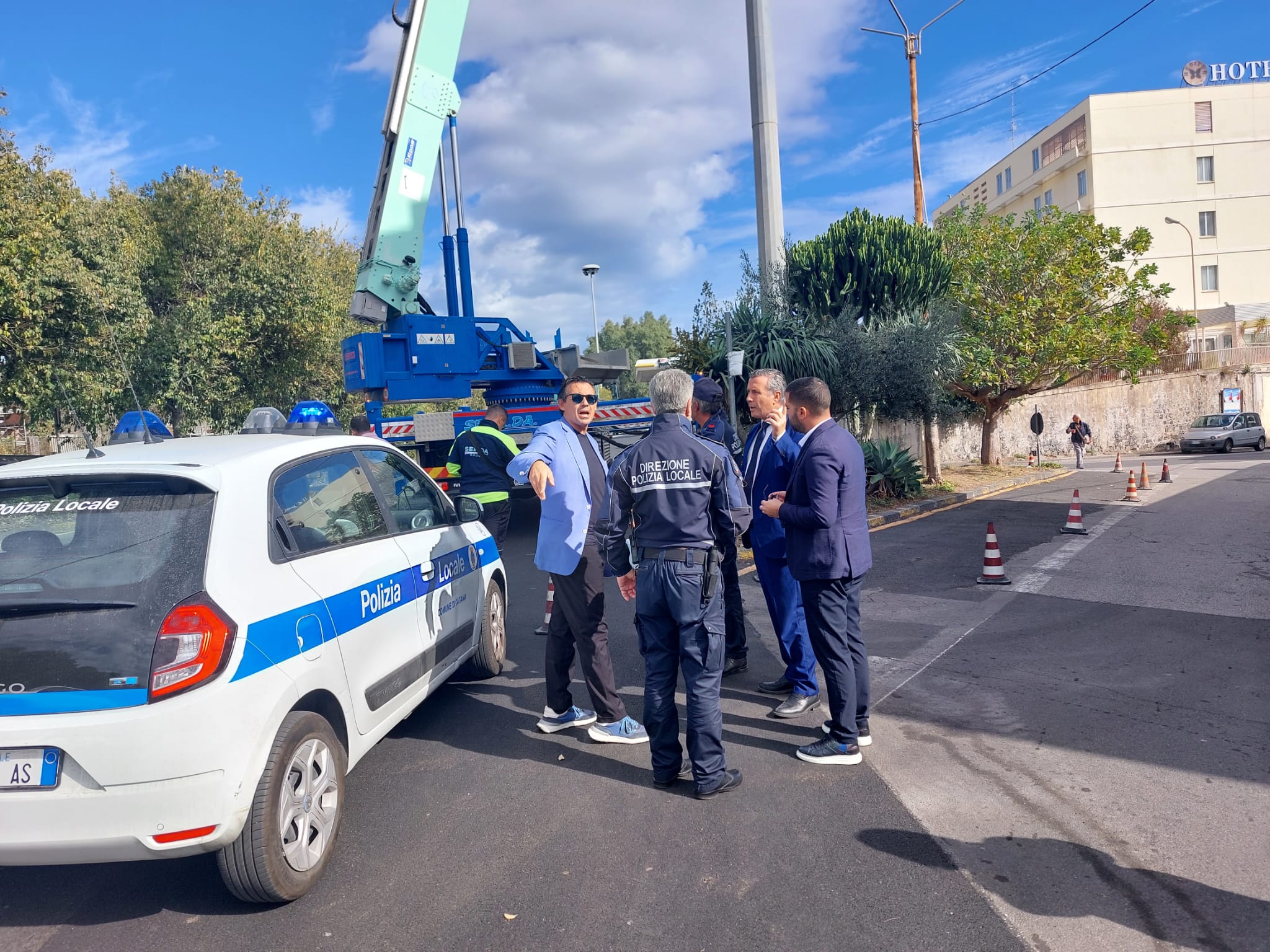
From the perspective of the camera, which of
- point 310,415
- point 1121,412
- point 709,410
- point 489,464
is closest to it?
point 709,410

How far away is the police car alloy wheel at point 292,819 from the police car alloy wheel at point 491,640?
1.92 metres

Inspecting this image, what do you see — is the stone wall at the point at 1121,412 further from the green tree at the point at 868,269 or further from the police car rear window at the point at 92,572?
the police car rear window at the point at 92,572

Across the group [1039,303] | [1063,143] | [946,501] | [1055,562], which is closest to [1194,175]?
[1063,143]

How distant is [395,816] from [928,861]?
2.20 metres

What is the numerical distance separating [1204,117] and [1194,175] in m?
3.24

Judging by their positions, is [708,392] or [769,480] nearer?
[769,480]

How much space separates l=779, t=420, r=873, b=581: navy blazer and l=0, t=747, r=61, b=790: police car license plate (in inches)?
122

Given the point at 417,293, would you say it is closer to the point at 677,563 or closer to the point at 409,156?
the point at 409,156

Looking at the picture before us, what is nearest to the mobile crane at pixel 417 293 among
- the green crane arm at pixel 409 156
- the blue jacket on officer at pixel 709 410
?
the green crane arm at pixel 409 156

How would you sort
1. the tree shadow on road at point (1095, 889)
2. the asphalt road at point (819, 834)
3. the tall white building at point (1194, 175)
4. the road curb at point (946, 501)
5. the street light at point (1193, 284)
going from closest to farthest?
the tree shadow on road at point (1095, 889) < the asphalt road at point (819, 834) < the road curb at point (946, 501) < the street light at point (1193, 284) < the tall white building at point (1194, 175)

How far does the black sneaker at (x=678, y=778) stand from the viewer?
4.04 meters

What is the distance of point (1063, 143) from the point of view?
171 feet

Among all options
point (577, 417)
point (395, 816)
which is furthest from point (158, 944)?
point (577, 417)

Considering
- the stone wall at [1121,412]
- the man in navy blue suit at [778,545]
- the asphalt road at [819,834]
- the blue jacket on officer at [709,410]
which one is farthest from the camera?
the stone wall at [1121,412]
